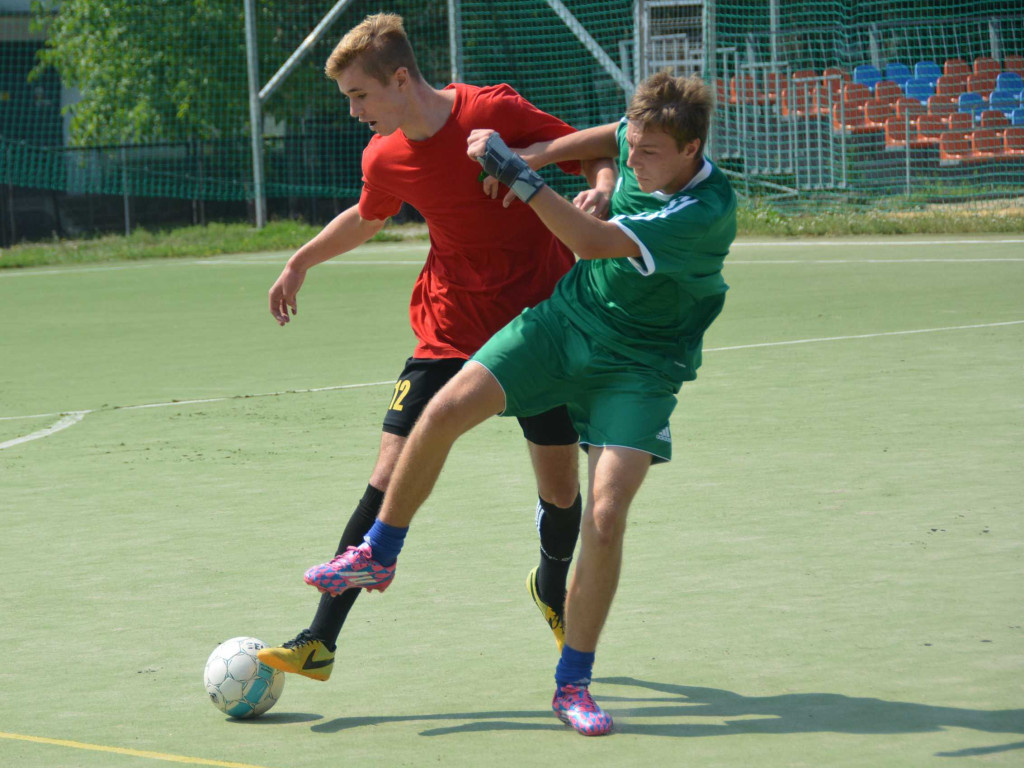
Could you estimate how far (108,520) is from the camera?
7039 millimetres

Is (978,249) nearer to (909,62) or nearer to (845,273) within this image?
(845,273)

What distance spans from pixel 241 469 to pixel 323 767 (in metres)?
4.23

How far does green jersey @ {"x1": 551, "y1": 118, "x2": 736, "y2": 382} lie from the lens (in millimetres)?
4414

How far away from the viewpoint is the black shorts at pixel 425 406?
5.02 metres

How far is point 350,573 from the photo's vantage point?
4.63 m

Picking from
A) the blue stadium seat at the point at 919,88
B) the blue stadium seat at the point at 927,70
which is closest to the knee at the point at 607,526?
the blue stadium seat at the point at 919,88

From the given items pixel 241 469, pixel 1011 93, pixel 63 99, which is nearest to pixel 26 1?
pixel 63 99

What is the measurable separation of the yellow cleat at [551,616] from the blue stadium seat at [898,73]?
2394cm

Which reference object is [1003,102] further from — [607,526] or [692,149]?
[607,526]

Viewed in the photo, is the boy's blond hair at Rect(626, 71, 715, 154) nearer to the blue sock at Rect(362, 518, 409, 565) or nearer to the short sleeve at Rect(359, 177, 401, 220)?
the short sleeve at Rect(359, 177, 401, 220)

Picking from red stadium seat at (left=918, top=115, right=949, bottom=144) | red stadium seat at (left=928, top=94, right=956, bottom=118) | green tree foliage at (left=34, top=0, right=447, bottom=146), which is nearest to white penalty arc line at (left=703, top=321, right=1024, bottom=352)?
red stadium seat at (left=918, top=115, right=949, bottom=144)

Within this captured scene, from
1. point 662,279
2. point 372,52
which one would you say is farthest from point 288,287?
point 662,279

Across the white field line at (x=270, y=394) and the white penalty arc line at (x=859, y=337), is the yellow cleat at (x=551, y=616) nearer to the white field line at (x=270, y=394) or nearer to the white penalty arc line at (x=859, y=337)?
the white field line at (x=270, y=394)

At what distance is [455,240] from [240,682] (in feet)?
5.41
